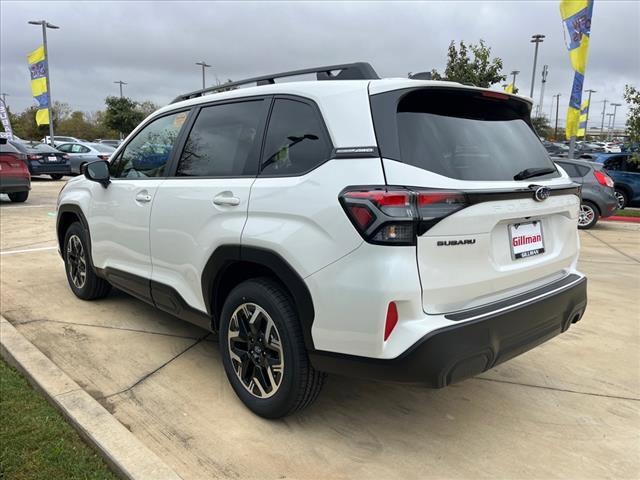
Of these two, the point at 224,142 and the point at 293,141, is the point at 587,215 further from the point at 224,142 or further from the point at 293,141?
the point at 293,141

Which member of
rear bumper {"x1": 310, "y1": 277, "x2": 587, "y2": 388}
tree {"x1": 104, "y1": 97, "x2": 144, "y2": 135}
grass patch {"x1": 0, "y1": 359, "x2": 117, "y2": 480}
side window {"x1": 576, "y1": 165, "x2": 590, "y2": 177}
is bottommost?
grass patch {"x1": 0, "y1": 359, "x2": 117, "y2": 480}

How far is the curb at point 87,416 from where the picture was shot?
2434mm

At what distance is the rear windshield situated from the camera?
7.87ft

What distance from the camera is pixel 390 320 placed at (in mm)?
2230

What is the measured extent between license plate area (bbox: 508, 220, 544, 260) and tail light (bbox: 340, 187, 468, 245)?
48cm

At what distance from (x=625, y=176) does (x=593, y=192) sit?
416 cm

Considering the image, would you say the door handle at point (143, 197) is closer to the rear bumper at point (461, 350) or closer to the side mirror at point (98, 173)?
the side mirror at point (98, 173)

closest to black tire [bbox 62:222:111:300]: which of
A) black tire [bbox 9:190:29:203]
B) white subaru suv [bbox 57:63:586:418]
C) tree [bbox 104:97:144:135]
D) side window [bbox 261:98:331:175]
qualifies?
white subaru suv [bbox 57:63:586:418]

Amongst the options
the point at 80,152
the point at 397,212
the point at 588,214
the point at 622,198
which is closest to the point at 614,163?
the point at 622,198

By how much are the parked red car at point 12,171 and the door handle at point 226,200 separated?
10551 millimetres

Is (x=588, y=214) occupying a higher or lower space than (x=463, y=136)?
lower

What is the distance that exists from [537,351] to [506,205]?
2011 millimetres

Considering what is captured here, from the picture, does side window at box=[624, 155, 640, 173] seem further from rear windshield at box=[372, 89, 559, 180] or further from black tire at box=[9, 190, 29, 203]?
black tire at box=[9, 190, 29, 203]

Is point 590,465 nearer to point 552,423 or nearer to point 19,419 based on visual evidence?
point 552,423
